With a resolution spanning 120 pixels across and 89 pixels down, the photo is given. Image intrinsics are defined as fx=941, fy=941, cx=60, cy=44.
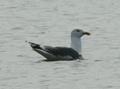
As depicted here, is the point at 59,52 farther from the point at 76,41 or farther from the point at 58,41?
the point at 58,41

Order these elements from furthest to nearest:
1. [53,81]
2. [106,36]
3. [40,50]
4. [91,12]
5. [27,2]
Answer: [27,2], [91,12], [106,36], [40,50], [53,81]

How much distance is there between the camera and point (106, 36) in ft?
93.1

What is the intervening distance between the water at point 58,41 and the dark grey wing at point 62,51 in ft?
0.85

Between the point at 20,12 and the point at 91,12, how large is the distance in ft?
8.60

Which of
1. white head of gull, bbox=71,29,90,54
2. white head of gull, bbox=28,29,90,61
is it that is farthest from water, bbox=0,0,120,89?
white head of gull, bbox=71,29,90,54

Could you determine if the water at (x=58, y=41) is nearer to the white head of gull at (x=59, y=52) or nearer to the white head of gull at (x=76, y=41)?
the white head of gull at (x=59, y=52)

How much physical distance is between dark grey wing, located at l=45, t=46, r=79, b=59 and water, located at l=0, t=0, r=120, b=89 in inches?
10.2

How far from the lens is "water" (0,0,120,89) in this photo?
69.9 ft

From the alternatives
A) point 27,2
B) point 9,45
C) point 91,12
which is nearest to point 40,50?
point 9,45

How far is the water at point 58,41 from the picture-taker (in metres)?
21.3

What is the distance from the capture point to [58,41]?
27.5 m

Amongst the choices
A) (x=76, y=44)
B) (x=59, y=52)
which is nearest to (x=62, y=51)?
(x=59, y=52)

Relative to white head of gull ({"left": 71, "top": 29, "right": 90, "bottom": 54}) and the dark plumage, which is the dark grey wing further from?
white head of gull ({"left": 71, "top": 29, "right": 90, "bottom": 54})

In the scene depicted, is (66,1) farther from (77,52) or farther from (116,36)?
(77,52)
